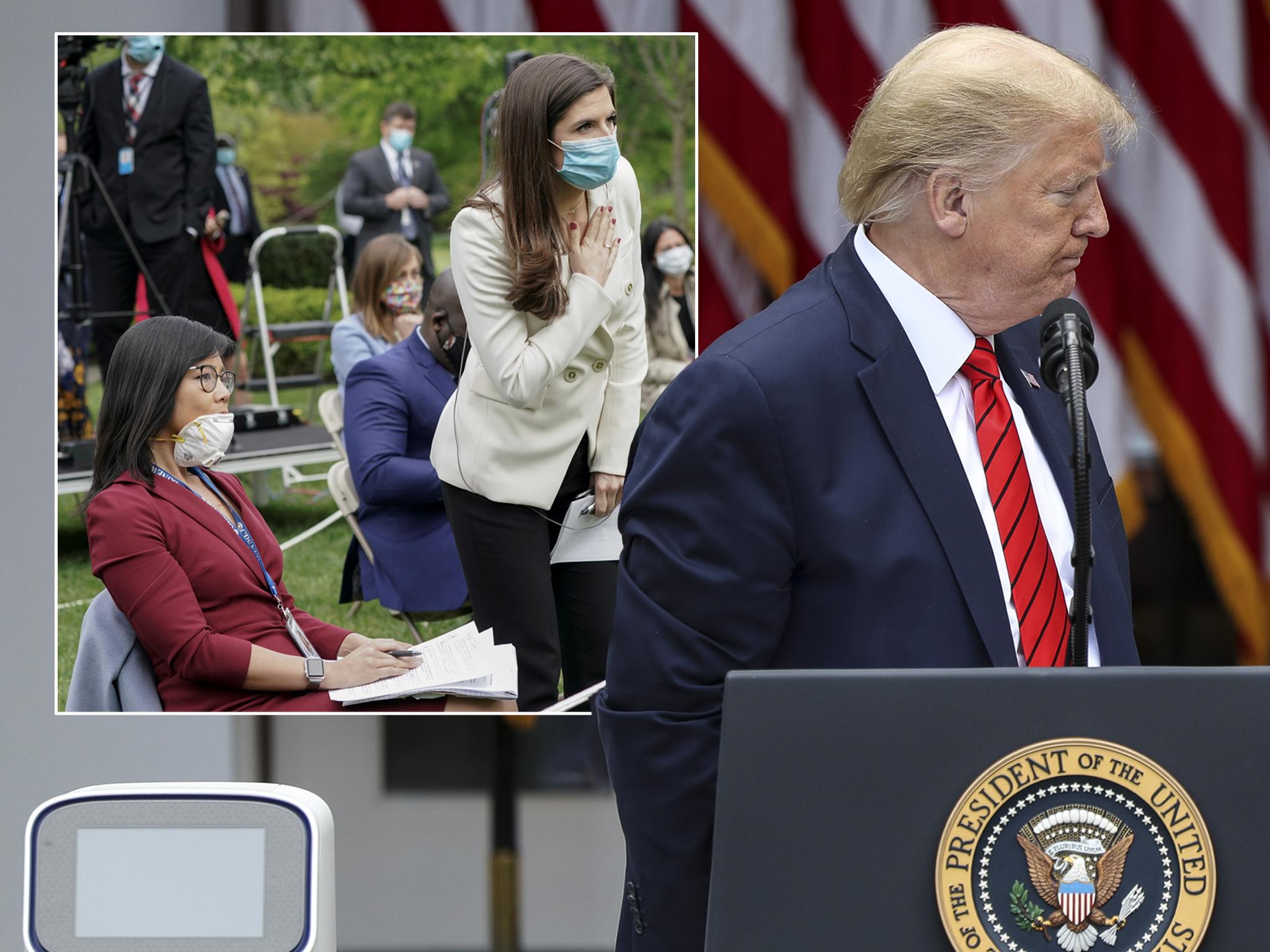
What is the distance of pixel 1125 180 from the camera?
3.17 metres

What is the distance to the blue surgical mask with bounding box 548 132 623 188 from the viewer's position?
8.63 ft

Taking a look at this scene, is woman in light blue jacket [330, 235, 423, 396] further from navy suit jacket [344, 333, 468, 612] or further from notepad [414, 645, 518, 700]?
notepad [414, 645, 518, 700]

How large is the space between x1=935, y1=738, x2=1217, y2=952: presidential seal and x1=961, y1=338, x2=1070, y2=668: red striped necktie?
0.41 m

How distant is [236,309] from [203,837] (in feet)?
6.85

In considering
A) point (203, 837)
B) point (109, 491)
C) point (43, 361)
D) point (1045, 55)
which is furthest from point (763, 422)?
point (43, 361)

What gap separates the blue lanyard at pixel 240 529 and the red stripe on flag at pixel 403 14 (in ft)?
3.52

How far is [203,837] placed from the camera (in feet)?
2.91

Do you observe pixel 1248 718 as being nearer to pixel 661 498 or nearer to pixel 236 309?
pixel 661 498

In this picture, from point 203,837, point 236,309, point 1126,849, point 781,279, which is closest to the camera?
point 1126,849

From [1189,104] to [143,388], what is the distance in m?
2.34

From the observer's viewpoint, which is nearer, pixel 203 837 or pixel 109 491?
pixel 203 837

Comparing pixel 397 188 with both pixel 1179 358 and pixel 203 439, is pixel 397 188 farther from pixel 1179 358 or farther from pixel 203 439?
pixel 1179 358

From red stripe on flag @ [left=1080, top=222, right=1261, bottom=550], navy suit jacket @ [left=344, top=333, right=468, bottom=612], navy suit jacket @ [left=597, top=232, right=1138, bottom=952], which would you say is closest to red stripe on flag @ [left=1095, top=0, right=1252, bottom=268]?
red stripe on flag @ [left=1080, top=222, right=1261, bottom=550]

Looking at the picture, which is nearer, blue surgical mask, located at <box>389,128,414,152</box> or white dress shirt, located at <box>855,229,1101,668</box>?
white dress shirt, located at <box>855,229,1101,668</box>
